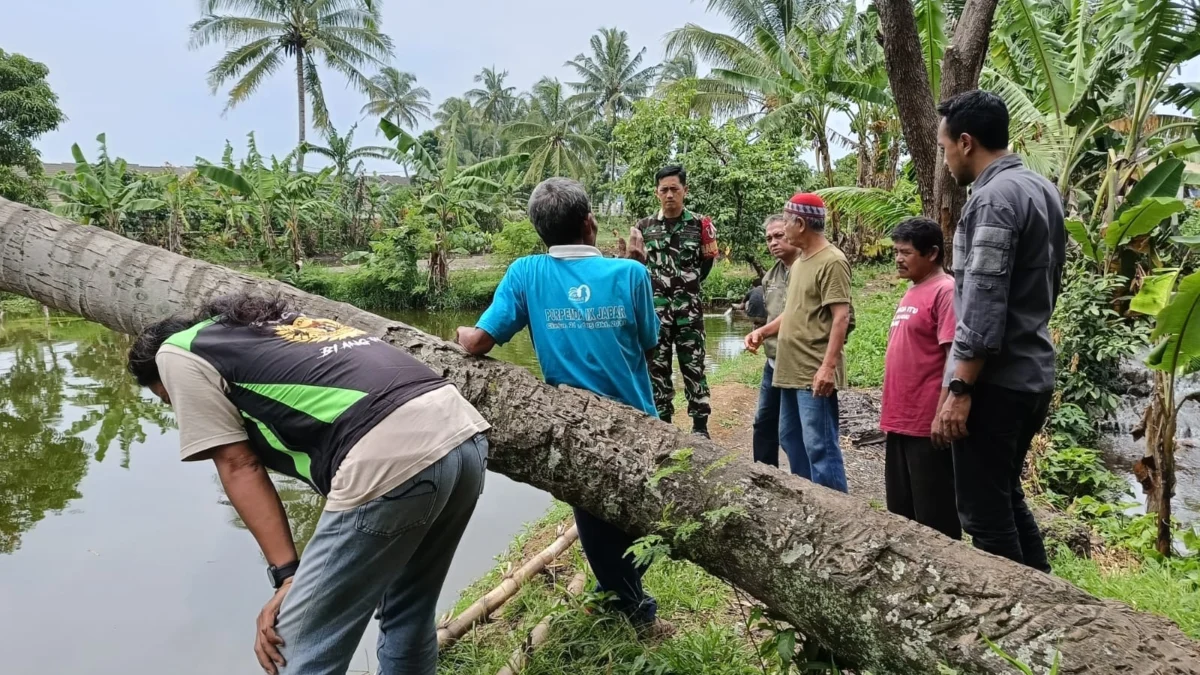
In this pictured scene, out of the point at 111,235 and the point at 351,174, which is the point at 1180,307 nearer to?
the point at 111,235

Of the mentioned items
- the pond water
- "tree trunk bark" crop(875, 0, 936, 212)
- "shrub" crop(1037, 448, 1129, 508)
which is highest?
"tree trunk bark" crop(875, 0, 936, 212)

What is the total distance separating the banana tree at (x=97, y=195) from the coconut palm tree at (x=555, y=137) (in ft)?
51.7

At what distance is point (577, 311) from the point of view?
2234 mm

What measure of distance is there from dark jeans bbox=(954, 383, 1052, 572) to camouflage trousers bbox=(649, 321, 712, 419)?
1.90 meters

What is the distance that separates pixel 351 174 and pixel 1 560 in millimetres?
20842

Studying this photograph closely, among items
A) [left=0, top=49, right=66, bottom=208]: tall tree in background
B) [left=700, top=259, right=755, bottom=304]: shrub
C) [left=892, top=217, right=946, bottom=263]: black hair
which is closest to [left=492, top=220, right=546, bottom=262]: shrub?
[left=700, top=259, right=755, bottom=304]: shrub

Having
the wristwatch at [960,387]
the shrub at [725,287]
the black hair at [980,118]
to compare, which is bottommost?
the shrub at [725,287]

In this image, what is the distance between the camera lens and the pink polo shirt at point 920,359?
2.52 m

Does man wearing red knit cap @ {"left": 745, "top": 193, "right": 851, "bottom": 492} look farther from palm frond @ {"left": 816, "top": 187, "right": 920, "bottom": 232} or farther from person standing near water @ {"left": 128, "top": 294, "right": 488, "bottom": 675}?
palm frond @ {"left": 816, "top": 187, "right": 920, "bottom": 232}

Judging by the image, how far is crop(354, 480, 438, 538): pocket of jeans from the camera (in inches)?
59.9

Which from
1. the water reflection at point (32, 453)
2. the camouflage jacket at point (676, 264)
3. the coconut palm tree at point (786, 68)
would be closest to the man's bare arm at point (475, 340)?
the camouflage jacket at point (676, 264)

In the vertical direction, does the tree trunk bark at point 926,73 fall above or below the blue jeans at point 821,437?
above

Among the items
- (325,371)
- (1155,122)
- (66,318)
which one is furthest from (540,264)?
(66,318)

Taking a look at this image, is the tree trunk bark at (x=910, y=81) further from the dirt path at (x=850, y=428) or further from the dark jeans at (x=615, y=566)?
the dark jeans at (x=615, y=566)
